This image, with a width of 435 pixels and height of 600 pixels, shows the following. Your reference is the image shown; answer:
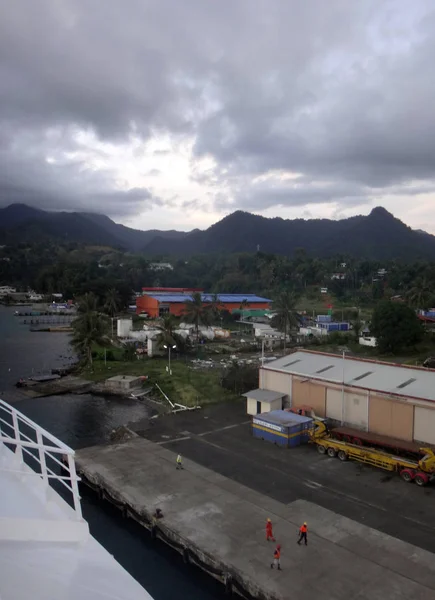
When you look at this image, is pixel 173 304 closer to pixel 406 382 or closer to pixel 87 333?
pixel 87 333

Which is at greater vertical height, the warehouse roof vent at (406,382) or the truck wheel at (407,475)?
the warehouse roof vent at (406,382)

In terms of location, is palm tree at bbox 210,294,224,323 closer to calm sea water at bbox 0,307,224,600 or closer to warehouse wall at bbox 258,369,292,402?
calm sea water at bbox 0,307,224,600

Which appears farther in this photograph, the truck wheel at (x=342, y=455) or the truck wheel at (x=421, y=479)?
the truck wheel at (x=342, y=455)

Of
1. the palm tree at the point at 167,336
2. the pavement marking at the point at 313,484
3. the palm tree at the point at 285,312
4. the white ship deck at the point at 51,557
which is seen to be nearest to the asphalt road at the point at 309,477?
the pavement marking at the point at 313,484

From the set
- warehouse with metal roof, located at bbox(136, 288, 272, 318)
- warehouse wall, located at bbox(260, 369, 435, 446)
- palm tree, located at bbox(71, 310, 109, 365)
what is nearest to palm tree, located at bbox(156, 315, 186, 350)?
palm tree, located at bbox(71, 310, 109, 365)

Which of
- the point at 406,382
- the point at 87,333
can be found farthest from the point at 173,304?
the point at 406,382

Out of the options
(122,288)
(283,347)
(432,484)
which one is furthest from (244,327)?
(432,484)

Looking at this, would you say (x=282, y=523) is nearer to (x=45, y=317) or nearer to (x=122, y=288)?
(x=45, y=317)

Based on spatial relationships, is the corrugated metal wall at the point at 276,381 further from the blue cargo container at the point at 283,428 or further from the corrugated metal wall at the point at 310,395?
the blue cargo container at the point at 283,428
